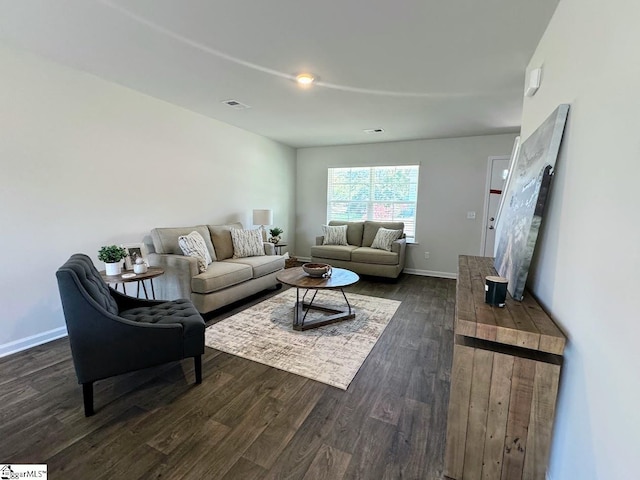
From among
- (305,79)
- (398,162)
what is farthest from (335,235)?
(305,79)

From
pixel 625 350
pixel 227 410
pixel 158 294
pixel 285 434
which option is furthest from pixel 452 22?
pixel 158 294

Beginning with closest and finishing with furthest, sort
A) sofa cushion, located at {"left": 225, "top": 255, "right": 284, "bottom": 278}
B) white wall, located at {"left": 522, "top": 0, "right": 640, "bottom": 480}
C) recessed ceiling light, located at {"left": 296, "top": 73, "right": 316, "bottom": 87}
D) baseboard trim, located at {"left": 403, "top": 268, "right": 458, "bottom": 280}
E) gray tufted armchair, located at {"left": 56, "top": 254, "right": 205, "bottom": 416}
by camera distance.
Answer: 1. white wall, located at {"left": 522, "top": 0, "right": 640, "bottom": 480}
2. gray tufted armchair, located at {"left": 56, "top": 254, "right": 205, "bottom": 416}
3. recessed ceiling light, located at {"left": 296, "top": 73, "right": 316, "bottom": 87}
4. sofa cushion, located at {"left": 225, "top": 255, "right": 284, "bottom": 278}
5. baseboard trim, located at {"left": 403, "top": 268, "right": 458, "bottom": 280}

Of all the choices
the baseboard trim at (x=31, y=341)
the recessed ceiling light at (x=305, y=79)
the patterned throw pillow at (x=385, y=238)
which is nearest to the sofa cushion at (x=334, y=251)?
the patterned throw pillow at (x=385, y=238)

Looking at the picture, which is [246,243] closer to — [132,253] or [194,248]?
[194,248]

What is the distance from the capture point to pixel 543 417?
1220 mm

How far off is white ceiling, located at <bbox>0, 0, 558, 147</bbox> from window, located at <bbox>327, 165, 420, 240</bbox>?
1945mm

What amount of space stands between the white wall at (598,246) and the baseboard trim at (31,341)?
3.72m

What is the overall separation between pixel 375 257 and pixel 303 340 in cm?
245

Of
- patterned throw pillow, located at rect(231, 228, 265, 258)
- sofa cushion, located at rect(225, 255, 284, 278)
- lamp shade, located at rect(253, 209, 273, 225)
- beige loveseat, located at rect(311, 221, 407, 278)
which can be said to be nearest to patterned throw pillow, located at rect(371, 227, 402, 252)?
beige loveseat, located at rect(311, 221, 407, 278)

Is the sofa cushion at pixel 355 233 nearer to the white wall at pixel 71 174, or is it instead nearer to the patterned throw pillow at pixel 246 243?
the patterned throw pillow at pixel 246 243

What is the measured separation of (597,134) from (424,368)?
1881 mm

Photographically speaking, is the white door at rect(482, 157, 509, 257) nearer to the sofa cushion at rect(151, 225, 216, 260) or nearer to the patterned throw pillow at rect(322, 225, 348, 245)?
the patterned throw pillow at rect(322, 225, 348, 245)

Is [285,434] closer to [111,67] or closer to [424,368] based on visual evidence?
[424,368]

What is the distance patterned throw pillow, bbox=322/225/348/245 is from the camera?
552 cm
